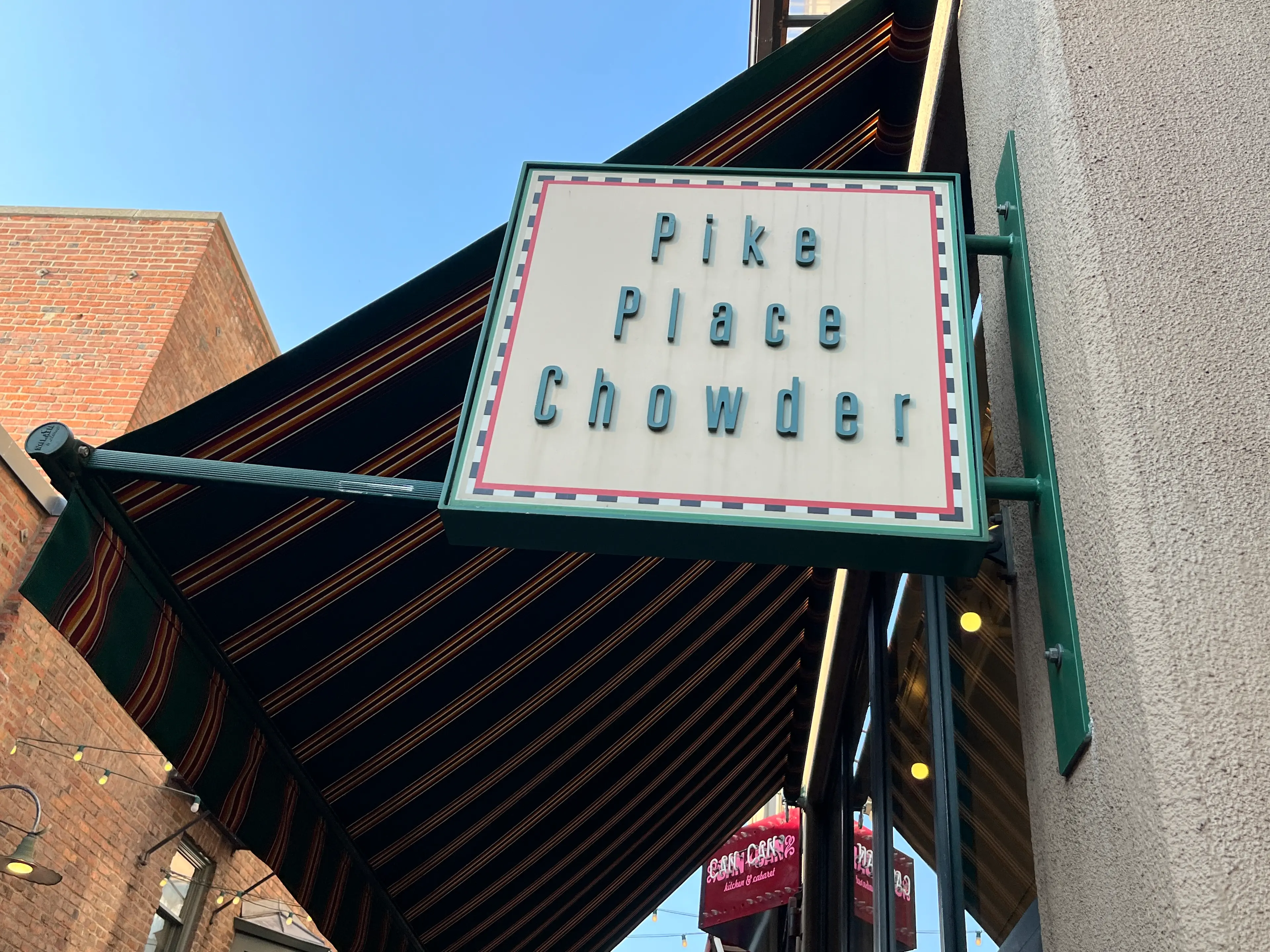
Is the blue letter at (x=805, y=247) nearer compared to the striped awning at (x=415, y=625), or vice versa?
the blue letter at (x=805, y=247)

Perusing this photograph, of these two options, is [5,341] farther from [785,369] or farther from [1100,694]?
[1100,694]

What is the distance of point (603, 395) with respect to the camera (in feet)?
7.18

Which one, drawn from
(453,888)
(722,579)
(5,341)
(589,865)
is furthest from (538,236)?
(5,341)

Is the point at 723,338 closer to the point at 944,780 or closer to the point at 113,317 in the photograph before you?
the point at 944,780

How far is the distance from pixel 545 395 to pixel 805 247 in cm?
72

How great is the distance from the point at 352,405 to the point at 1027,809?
2.03 metres

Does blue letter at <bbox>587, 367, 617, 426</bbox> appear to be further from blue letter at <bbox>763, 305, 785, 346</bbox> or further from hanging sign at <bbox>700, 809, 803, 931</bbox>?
hanging sign at <bbox>700, 809, 803, 931</bbox>

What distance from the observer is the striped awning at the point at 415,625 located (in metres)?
2.89

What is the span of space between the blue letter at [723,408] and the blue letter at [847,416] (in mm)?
200

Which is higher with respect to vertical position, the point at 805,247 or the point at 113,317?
the point at 113,317

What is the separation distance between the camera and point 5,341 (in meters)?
9.96

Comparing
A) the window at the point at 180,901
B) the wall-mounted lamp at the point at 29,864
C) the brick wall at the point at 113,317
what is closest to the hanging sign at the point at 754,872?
the window at the point at 180,901

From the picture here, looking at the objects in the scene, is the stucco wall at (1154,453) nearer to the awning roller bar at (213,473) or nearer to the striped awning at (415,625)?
the awning roller bar at (213,473)

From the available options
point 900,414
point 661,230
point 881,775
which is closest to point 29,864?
point 881,775
